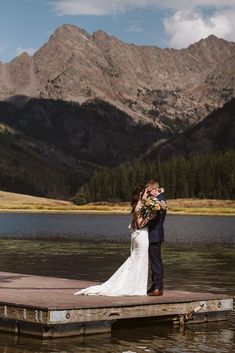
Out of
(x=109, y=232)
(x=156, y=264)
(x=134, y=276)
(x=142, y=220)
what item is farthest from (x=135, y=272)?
(x=109, y=232)

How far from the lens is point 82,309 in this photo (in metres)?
25.9

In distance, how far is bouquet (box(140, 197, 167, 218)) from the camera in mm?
30578

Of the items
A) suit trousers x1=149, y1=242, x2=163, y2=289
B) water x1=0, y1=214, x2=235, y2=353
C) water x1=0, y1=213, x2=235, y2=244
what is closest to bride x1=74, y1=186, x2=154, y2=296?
suit trousers x1=149, y1=242, x2=163, y2=289

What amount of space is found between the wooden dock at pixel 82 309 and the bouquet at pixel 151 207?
3543mm

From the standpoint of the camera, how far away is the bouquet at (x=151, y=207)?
100ft

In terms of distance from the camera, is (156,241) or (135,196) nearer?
(156,241)

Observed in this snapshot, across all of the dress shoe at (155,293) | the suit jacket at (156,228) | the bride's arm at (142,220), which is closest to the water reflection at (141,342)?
the dress shoe at (155,293)

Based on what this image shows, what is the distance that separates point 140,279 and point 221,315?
153 inches

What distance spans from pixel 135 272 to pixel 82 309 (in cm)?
533

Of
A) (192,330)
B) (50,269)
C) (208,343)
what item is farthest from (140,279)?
(50,269)

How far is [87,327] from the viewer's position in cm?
2675

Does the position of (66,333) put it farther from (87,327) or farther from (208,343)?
(208,343)

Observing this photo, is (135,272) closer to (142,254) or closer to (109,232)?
(142,254)

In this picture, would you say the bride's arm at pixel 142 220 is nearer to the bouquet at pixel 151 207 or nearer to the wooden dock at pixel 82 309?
the bouquet at pixel 151 207
